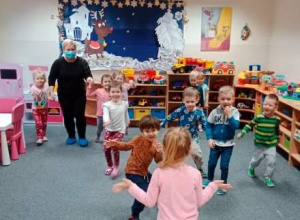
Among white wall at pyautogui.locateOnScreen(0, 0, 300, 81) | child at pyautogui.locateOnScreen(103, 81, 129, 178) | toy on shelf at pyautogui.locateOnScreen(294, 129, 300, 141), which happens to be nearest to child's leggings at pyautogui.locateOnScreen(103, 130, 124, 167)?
child at pyautogui.locateOnScreen(103, 81, 129, 178)

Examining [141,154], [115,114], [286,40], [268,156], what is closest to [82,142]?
[115,114]

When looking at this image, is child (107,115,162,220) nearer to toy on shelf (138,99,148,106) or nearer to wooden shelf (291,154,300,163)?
wooden shelf (291,154,300,163)

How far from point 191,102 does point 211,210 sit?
967 millimetres

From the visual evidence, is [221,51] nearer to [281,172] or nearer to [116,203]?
[281,172]

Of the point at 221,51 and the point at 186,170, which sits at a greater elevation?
the point at 221,51

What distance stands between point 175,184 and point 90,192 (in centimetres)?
171

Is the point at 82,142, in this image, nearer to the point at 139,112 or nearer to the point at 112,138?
the point at 112,138

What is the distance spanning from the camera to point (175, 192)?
163 cm

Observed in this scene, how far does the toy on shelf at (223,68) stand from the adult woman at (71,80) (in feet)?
7.33

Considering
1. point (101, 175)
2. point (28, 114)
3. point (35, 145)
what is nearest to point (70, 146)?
point (35, 145)

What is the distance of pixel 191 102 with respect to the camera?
2996mm

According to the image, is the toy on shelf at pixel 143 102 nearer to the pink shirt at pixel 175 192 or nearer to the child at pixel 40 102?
the child at pixel 40 102

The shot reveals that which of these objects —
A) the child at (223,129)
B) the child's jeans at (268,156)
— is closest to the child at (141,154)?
the child at (223,129)

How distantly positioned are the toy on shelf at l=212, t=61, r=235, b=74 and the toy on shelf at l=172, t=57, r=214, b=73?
0.28ft
